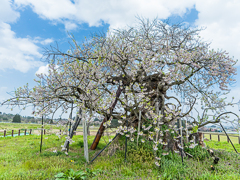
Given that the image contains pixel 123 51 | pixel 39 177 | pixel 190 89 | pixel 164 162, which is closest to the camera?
pixel 39 177

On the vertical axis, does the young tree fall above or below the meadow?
above

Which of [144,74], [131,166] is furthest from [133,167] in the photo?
Result: [144,74]

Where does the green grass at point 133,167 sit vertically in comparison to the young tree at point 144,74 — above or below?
below

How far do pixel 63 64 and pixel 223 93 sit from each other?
9907mm

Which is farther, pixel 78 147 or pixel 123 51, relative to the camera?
pixel 78 147

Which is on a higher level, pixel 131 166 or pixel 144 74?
pixel 144 74

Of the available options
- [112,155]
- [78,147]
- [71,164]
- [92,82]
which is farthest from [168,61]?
[78,147]

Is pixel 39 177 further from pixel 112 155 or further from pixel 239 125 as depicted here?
pixel 239 125

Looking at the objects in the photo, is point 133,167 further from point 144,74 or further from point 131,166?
point 144,74

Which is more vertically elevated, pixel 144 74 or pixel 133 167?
pixel 144 74

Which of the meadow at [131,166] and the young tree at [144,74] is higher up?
the young tree at [144,74]

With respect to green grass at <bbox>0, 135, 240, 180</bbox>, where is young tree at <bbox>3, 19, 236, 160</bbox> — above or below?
above

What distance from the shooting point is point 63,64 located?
9008 millimetres

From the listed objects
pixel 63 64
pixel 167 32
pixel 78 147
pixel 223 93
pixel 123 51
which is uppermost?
pixel 167 32
